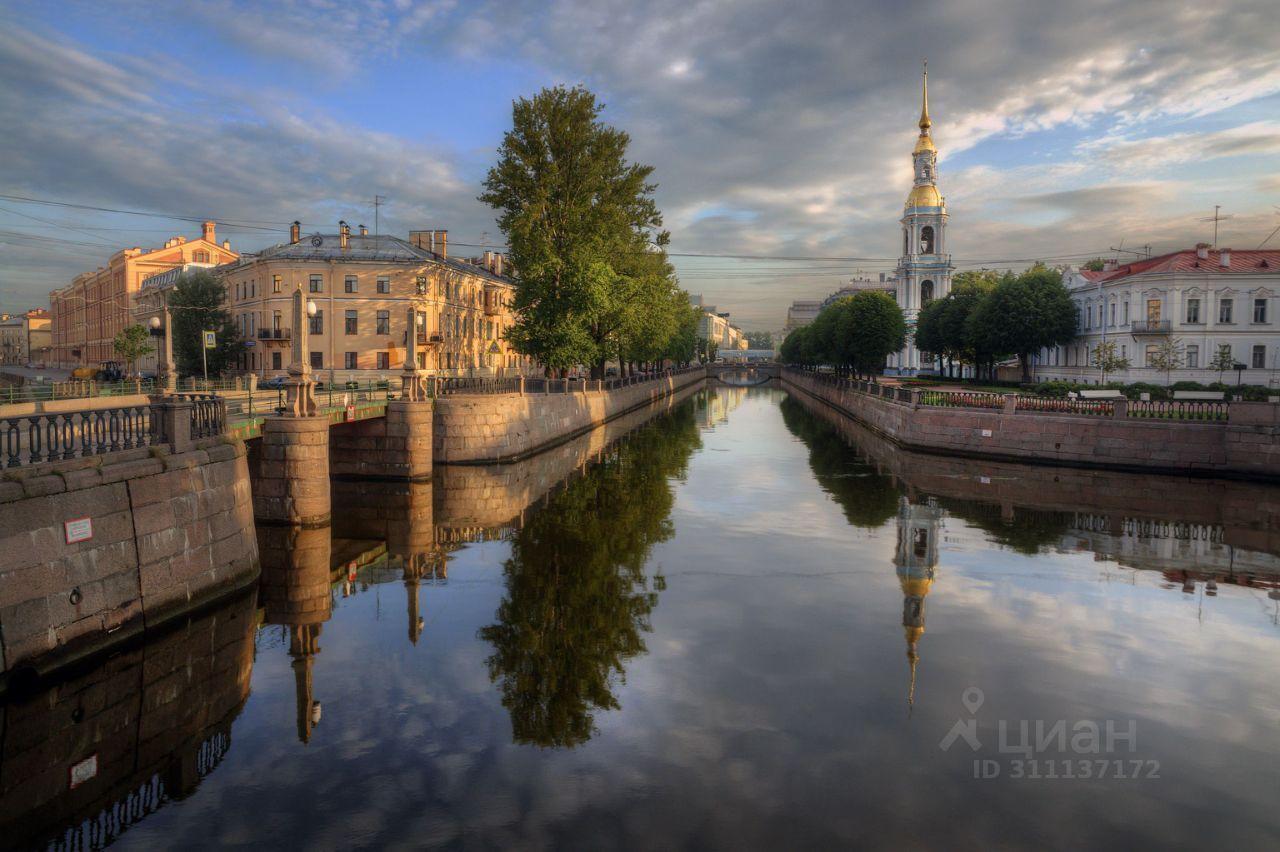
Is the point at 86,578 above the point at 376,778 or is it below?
above

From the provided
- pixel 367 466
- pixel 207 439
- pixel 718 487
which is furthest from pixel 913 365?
pixel 207 439

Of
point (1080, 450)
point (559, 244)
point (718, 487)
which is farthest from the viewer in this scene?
point (559, 244)

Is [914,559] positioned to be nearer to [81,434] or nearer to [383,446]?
[81,434]

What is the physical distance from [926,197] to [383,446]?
413 ft

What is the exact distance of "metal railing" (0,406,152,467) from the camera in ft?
36.6

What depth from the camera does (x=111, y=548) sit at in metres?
11.9

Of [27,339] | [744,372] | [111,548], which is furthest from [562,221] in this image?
[27,339]

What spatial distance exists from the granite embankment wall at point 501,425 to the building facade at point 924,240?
97943 millimetres

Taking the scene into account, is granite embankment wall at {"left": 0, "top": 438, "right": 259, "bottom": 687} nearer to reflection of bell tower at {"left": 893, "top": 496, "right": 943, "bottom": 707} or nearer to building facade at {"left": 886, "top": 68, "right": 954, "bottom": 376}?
reflection of bell tower at {"left": 893, "top": 496, "right": 943, "bottom": 707}

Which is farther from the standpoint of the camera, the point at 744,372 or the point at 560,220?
the point at 744,372

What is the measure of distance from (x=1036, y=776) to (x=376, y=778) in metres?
7.85

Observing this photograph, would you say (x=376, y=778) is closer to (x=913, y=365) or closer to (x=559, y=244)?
(x=559, y=244)

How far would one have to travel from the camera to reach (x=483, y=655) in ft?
42.3

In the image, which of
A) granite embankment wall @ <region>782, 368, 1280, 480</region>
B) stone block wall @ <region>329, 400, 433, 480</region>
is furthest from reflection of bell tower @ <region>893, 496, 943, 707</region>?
stone block wall @ <region>329, 400, 433, 480</region>
